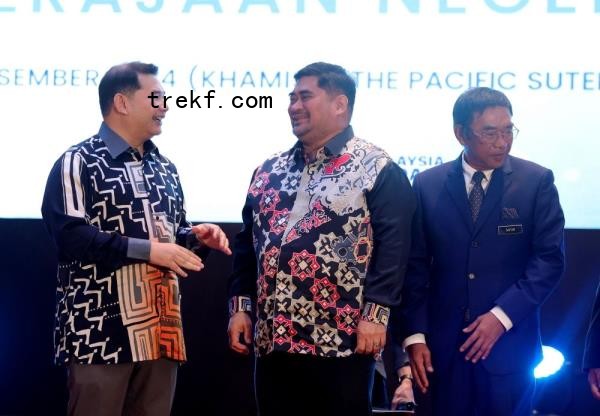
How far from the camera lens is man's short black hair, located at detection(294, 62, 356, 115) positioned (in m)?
3.29

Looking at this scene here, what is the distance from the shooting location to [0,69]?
4375 millimetres

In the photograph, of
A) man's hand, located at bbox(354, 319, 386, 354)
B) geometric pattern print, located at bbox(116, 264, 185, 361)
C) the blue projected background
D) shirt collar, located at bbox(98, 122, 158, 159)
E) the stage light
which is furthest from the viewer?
the blue projected background

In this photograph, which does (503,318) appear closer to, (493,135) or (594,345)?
(594,345)

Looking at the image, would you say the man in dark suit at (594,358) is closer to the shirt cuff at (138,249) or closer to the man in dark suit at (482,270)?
the man in dark suit at (482,270)

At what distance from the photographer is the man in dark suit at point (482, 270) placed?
3037 mm

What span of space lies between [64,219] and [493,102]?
149 cm

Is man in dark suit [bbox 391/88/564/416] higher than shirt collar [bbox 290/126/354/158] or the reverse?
the reverse

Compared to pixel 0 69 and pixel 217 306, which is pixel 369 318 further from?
pixel 0 69

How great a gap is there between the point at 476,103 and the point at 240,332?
114 centimetres

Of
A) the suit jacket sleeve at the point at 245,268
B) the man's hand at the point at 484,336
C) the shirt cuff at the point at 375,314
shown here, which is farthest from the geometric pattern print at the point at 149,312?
the man's hand at the point at 484,336

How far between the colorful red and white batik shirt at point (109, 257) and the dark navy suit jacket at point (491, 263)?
85cm

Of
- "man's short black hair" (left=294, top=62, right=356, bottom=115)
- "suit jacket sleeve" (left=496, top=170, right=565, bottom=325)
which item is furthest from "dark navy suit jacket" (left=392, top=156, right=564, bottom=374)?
"man's short black hair" (left=294, top=62, right=356, bottom=115)

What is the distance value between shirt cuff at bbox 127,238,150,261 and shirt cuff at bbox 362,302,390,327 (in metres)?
0.73

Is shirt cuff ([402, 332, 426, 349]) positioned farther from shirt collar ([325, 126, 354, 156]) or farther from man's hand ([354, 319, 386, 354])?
shirt collar ([325, 126, 354, 156])
